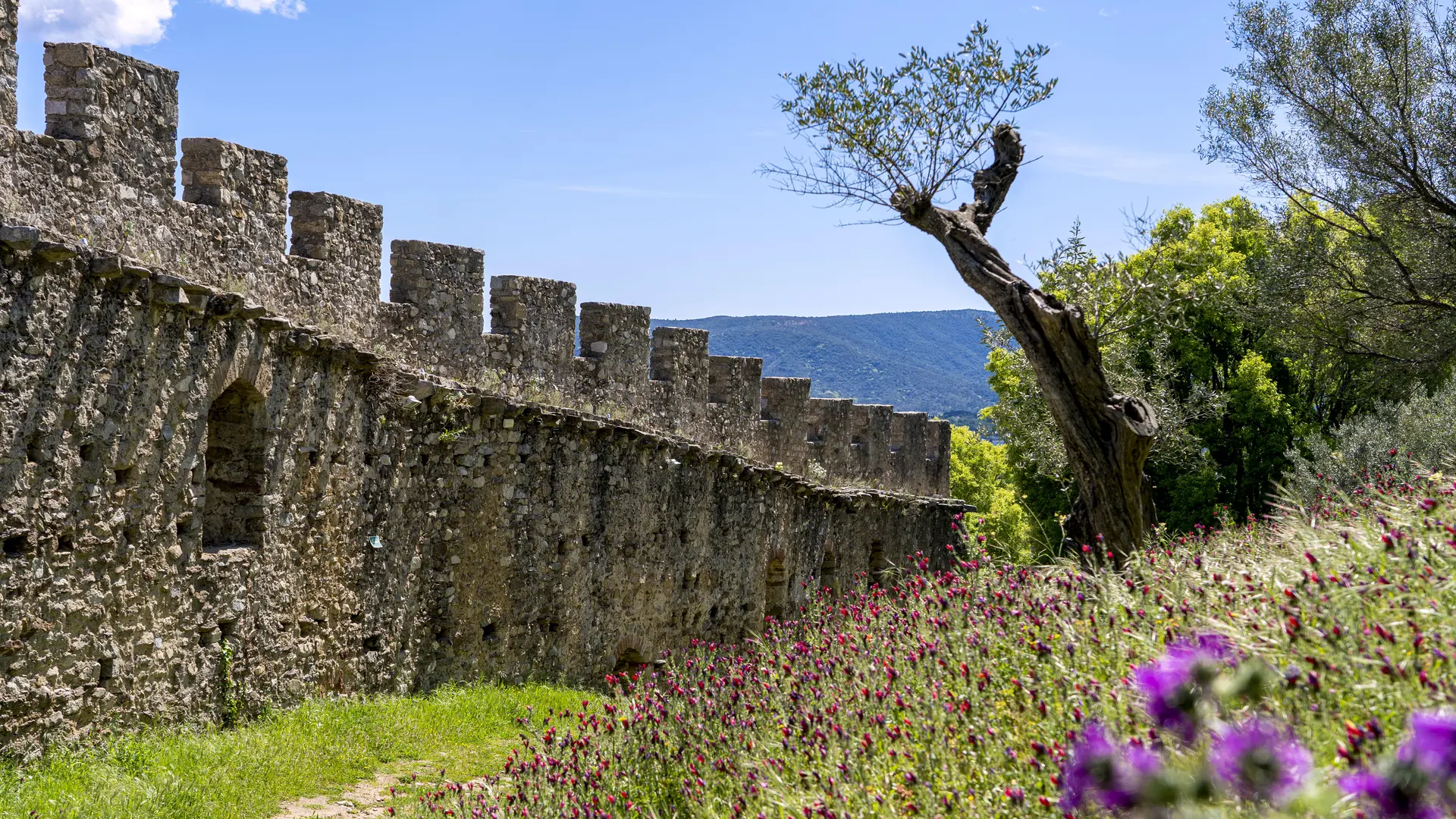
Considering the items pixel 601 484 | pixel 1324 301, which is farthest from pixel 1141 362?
pixel 601 484

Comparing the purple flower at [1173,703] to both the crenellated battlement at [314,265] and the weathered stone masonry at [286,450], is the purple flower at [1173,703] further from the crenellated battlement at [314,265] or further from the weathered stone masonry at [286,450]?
the crenellated battlement at [314,265]

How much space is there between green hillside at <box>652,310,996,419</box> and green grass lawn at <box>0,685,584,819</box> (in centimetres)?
12356

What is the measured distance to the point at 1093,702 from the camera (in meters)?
4.66

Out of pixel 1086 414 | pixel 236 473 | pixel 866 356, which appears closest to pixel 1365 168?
pixel 1086 414

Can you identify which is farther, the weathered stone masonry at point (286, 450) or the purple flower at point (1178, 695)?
the weathered stone masonry at point (286, 450)

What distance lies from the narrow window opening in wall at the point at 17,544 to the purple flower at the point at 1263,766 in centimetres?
616

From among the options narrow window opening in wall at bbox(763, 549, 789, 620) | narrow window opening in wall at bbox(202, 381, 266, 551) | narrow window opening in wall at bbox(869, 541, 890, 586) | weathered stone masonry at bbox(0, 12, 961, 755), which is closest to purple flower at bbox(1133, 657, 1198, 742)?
weathered stone masonry at bbox(0, 12, 961, 755)

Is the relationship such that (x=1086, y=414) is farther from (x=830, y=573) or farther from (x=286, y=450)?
(x=830, y=573)

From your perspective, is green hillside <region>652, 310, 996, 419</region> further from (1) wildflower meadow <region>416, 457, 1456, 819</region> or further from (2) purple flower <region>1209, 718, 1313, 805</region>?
(2) purple flower <region>1209, 718, 1313, 805</region>

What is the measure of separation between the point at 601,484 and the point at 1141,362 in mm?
16482

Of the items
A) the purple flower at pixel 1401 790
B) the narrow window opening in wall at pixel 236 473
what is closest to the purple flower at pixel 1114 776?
the purple flower at pixel 1401 790

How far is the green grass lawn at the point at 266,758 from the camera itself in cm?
660

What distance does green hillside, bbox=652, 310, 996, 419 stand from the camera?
493 ft

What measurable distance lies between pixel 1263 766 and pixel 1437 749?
0.97 ft
